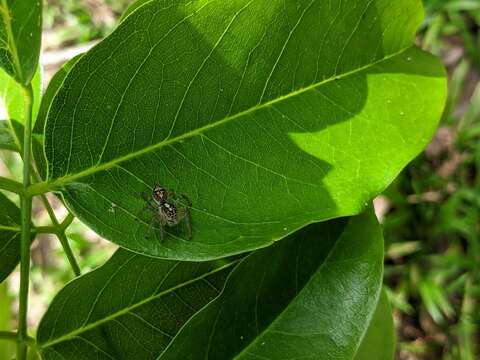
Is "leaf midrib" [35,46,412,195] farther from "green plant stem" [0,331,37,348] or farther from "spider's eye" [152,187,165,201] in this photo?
"green plant stem" [0,331,37,348]

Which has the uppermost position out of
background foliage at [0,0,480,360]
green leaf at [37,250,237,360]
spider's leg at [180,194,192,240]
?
spider's leg at [180,194,192,240]

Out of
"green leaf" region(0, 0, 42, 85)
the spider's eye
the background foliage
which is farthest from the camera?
the background foliage

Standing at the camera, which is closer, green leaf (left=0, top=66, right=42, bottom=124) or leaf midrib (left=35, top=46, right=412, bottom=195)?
leaf midrib (left=35, top=46, right=412, bottom=195)

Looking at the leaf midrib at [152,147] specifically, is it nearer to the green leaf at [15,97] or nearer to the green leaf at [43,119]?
the green leaf at [43,119]

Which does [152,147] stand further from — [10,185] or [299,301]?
[299,301]

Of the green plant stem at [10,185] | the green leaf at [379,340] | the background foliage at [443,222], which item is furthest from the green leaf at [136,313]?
the background foliage at [443,222]

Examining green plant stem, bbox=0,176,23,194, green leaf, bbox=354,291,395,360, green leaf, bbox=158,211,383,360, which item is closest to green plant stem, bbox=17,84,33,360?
green plant stem, bbox=0,176,23,194
